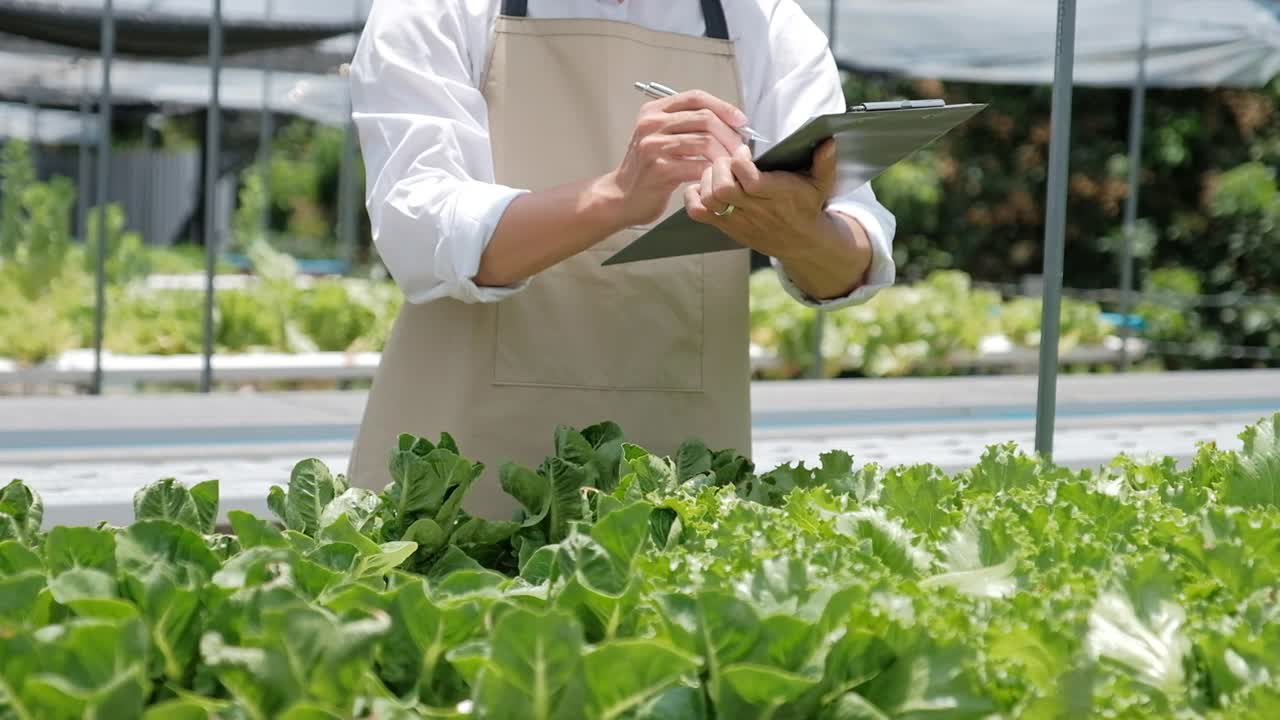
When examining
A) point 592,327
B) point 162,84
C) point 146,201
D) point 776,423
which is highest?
point 162,84

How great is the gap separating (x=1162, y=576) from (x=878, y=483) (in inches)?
16.8

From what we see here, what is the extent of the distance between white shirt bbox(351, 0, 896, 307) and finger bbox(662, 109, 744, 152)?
0.57ft

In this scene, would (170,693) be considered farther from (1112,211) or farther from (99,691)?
(1112,211)

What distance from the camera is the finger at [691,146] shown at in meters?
1.41

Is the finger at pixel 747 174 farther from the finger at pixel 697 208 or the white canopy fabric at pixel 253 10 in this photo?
the white canopy fabric at pixel 253 10

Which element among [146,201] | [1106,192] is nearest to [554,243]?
[1106,192]

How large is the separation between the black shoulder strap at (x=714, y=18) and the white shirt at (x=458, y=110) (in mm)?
14

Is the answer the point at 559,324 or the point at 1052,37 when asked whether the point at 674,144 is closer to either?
the point at 559,324

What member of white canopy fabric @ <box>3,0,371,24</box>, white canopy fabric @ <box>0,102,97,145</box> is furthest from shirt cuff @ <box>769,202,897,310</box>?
white canopy fabric @ <box>0,102,97,145</box>

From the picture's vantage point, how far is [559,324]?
1.73 metres

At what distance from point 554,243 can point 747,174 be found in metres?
0.24

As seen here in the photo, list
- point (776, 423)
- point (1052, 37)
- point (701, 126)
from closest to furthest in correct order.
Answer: point (701, 126) → point (776, 423) → point (1052, 37)

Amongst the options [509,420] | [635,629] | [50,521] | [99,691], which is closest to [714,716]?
[635,629]

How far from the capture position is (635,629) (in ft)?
3.25
